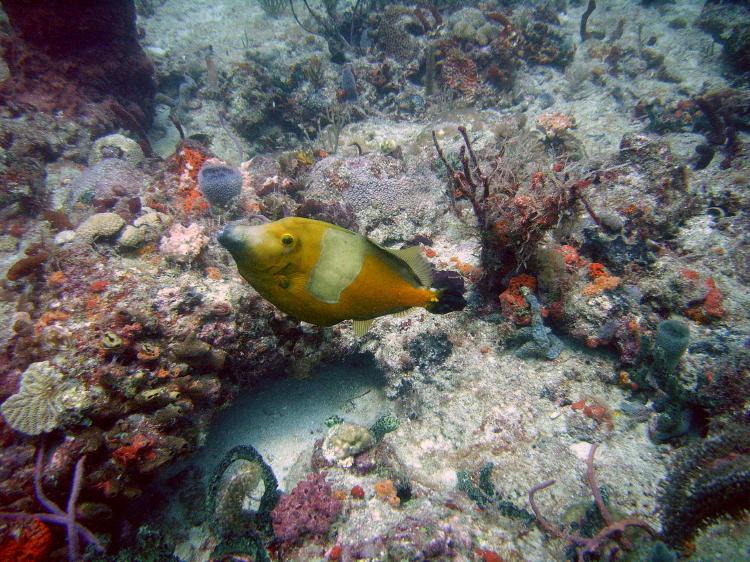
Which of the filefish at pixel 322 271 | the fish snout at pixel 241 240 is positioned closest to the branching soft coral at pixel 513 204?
the filefish at pixel 322 271

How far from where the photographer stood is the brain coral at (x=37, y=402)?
249 centimetres

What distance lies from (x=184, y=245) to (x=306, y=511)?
288cm

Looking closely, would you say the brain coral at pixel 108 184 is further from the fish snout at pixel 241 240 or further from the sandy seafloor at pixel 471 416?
the fish snout at pixel 241 240

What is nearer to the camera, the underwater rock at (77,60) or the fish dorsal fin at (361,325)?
the fish dorsal fin at (361,325)

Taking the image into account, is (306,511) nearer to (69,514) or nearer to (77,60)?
(69,514)

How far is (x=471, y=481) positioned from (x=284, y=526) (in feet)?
5.57

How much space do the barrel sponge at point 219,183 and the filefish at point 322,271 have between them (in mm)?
3507

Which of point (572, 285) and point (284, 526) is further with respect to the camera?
point (572, 285)

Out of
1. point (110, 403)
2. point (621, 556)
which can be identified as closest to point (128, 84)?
point (110, 403)

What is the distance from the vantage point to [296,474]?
3.60m

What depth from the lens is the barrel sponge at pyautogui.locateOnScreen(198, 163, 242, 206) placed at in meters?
4.72

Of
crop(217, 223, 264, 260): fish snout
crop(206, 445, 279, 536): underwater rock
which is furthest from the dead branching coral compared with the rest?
crop(217, 223, 264, 260): fish snout

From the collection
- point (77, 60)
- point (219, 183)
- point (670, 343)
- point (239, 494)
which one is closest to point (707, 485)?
point (670, 343)

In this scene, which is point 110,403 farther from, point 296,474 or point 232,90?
point 232,90
